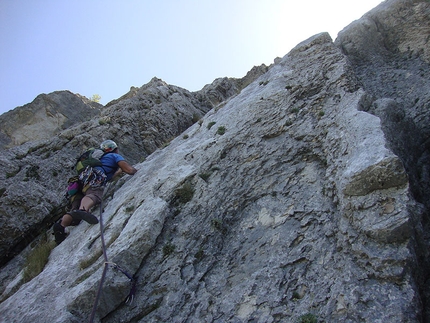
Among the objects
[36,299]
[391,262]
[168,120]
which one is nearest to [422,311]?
[391,262]

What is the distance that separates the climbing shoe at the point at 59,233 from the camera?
14016mm

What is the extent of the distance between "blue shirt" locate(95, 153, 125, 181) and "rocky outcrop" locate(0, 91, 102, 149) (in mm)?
13475

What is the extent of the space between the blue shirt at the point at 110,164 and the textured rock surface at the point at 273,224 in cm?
87

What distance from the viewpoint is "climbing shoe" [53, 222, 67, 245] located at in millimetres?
14016

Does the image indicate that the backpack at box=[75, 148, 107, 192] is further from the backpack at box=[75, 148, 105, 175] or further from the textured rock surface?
the textured rock surface

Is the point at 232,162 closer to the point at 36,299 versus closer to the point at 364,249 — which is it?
the point at 364,249

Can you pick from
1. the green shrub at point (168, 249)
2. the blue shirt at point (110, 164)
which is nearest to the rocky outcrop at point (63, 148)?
the blue shirt at point (110, 164)

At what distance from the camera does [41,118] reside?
28.3 meters

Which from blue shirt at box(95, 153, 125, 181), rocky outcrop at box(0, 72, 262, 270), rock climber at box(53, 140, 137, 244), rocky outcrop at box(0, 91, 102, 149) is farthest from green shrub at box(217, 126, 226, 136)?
rocky outcrop at box(0, 91, 102, 149)

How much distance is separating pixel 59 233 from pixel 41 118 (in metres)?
18.3

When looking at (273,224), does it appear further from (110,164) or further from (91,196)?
(110,164)

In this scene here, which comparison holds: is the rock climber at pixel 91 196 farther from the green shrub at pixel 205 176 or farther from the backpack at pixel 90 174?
the green shrub at pixel 205 176

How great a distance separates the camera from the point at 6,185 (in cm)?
1594

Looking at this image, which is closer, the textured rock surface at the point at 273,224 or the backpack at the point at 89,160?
the textured rock surface at the point at 273,224
